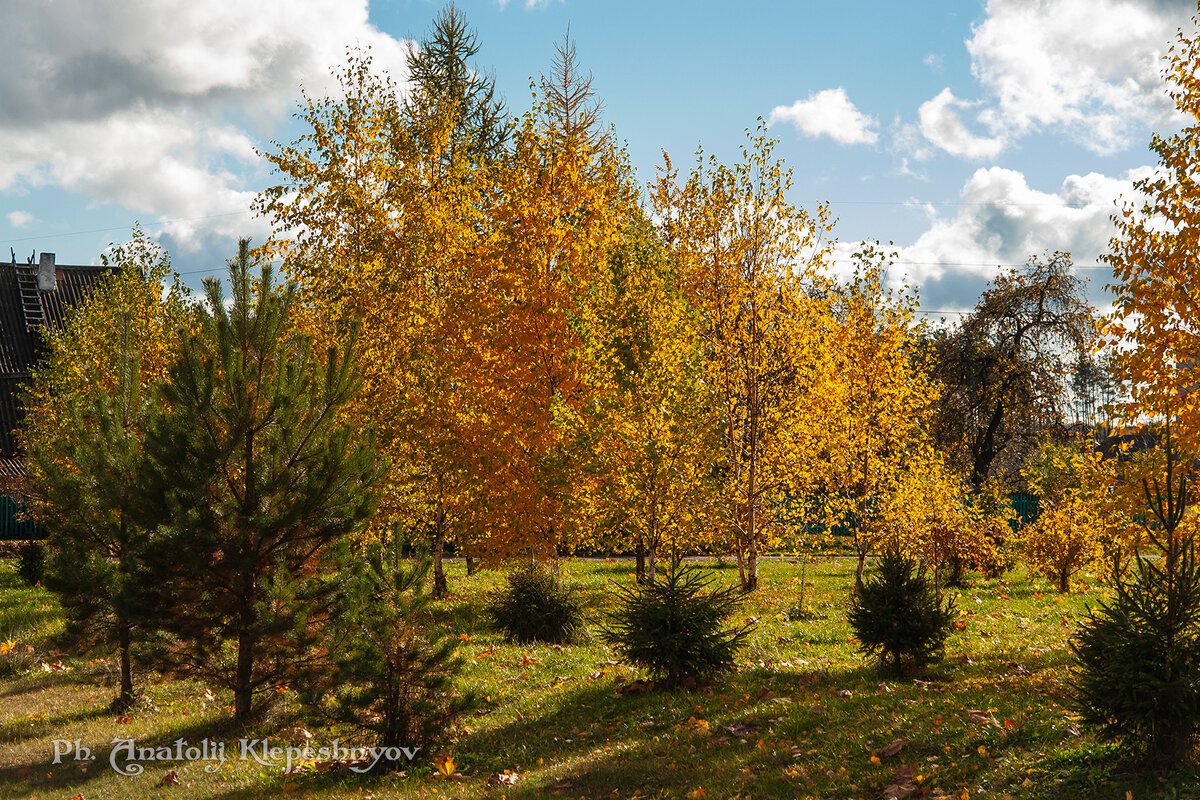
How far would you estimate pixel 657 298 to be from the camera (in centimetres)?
1405

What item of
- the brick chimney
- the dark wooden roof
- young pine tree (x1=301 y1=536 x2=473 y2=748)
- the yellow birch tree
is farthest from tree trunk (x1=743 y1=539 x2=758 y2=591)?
the brick chimney

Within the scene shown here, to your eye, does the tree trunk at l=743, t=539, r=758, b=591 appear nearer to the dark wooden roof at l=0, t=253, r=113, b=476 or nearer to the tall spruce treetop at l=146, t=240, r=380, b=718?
the tall spruce treetop at l=146, t=240, r=380, b=718

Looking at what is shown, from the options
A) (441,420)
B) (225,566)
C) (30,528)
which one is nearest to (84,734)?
(225,566)

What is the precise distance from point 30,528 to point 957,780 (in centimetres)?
2774

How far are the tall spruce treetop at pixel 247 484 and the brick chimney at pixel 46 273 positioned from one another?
1189 inches

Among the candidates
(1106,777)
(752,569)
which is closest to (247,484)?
(1106,777)

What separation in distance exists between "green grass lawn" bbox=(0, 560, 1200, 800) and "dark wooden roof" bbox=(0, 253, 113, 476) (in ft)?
76.0

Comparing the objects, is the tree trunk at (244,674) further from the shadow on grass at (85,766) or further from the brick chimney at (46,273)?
the brick chimney at (46,273)

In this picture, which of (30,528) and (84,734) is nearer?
(84,734)

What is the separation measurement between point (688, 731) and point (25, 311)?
34305mm

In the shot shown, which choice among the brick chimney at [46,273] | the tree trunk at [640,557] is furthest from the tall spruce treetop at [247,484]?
the brick chimney at [46,273]

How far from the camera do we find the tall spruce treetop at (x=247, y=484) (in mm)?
7945

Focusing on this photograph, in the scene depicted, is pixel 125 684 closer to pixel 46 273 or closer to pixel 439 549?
pixel 439 549

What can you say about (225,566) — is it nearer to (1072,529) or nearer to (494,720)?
(494,720)
